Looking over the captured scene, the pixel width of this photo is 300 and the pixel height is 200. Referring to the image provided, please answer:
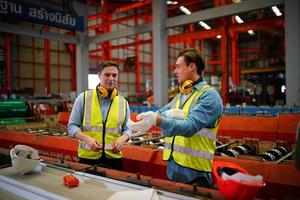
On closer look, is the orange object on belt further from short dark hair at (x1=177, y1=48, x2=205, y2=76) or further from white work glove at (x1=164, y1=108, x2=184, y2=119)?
short dark hair at (x1=177, y1=48, x2=205, y2=76)

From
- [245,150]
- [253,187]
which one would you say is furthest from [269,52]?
[253,187]

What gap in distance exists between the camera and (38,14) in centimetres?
651

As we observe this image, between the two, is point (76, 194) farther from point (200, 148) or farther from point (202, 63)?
point (202, 63)

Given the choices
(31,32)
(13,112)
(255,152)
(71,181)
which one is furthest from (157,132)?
(31,32)

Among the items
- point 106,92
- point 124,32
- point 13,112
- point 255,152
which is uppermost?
point 124,32

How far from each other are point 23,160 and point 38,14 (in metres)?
5.44

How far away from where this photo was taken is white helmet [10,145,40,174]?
1.95 m

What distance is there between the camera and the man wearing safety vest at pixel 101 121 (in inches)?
102

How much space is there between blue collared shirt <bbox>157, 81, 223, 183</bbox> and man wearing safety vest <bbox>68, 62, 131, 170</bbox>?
71cm

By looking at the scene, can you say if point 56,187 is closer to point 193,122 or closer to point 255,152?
point 193,122

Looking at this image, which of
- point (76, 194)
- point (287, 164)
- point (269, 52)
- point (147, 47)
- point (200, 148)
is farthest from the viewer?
point (147, 47)

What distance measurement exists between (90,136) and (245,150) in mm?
1900

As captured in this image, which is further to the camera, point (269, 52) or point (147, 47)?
point (147, 47)

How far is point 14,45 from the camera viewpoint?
1656cm
